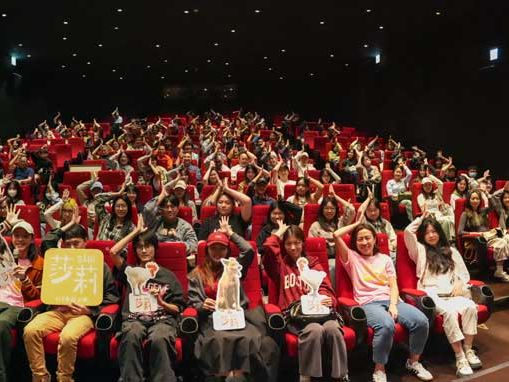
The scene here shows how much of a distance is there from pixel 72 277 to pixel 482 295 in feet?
7.87

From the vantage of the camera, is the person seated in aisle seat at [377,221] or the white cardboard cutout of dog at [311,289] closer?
the white cardboard cutout of dog at [311,289]

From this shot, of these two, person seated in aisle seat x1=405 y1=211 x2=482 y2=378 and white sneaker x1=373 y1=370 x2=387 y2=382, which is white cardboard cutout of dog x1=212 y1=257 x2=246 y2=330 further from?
person seated in aisle seat x1=405 y1=211 x2=482 y2=378

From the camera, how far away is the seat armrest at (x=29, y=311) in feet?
8.32

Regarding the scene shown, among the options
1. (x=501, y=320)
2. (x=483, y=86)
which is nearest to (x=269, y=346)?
(x=501, y=320)

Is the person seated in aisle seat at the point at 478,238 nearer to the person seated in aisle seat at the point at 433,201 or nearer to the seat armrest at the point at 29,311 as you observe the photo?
the person seated in aisle seat at the point at 433,201

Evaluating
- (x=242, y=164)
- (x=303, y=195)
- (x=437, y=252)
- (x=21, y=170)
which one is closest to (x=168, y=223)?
(x=303, y=195)

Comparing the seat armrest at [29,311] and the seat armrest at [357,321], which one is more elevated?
the seat armrest at [29,311]

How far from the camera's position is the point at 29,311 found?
258cm

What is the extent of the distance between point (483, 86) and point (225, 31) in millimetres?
5051

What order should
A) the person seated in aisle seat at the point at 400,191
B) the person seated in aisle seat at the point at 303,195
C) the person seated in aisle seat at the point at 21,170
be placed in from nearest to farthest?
the person seated in aisle seat at the point at 303,195, the person seated in aisle seat at the point at 400,191, the person seated in aisle seat at the point at 21,170

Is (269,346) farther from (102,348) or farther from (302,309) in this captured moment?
(102,348)

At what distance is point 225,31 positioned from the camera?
9.91 metres

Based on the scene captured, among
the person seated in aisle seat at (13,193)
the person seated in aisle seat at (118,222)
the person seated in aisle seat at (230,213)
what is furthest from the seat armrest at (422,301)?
the person seated in aisle seat at (13,193)

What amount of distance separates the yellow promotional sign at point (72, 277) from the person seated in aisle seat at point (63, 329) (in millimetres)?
66
